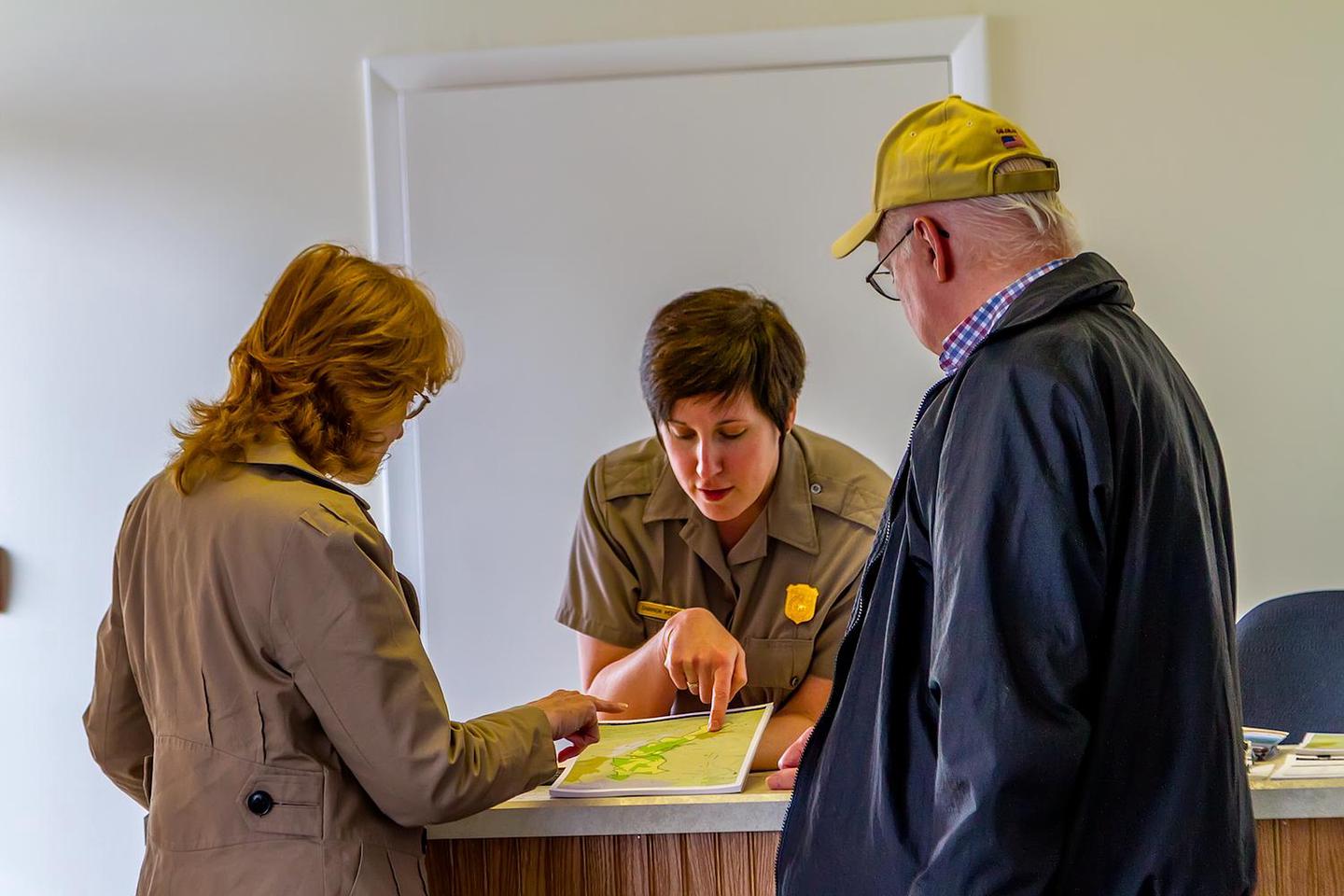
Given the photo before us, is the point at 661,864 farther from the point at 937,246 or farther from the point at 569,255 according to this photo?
the point at 569,255

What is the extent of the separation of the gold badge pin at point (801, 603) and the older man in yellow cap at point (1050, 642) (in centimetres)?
109

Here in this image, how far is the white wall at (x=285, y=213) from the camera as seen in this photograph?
2816 mm

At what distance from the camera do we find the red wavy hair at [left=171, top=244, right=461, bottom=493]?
1.43 metres

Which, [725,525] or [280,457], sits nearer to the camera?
[280,457]

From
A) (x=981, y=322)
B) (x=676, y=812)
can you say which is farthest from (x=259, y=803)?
(x=981, y=322)

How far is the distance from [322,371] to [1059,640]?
85 centimetres

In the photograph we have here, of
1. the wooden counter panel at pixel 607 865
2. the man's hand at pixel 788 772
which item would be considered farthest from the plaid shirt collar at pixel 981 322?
the wooden counter panel at pixel 607 865

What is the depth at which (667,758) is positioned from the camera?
1.66 meters

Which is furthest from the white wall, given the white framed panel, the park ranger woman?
the park ranger woman

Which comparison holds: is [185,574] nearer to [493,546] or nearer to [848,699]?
[848,699]

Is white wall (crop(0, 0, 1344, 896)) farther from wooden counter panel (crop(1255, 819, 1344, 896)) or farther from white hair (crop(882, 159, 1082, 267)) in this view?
white hair (crop(882, 159, 1082, 267))

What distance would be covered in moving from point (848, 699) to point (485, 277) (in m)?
1.96

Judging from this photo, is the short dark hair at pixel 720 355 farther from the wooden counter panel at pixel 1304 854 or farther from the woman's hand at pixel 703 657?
the wooden counter panel at pixel 1304 854

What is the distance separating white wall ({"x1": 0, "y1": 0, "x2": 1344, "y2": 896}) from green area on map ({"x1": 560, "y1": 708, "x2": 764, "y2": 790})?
4.49ft
